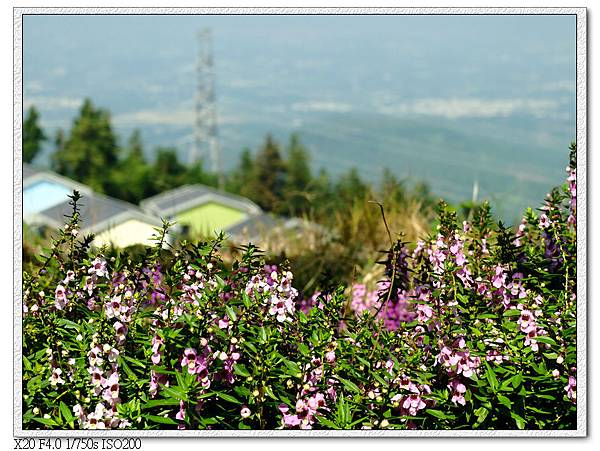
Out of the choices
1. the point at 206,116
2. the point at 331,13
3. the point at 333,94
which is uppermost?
the point at 333,94

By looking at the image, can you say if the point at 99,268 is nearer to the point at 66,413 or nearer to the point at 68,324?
the point at 68,324

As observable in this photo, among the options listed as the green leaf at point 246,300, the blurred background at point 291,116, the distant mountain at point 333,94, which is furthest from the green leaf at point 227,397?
the distant mountain at point 333,94

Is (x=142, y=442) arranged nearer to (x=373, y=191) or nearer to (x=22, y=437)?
(x=22, y=437)

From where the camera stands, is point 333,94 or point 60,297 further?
point 333,94

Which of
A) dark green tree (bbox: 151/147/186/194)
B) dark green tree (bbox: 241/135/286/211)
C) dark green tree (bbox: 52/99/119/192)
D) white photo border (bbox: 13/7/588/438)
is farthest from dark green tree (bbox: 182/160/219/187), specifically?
white photo border (bbox: 13/7/588/438)

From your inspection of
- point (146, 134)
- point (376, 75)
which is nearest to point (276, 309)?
point (146, 134)

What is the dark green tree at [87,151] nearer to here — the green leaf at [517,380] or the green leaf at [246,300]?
the green leaf at [246,300]

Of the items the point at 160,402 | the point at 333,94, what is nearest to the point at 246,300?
the point at 160,402

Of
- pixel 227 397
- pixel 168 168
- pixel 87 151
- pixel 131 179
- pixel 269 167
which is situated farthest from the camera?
pixel 87 151

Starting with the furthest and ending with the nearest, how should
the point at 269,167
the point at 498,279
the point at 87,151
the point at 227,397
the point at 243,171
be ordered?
1. the point at 243,171
2. the point at 87,151
3. the point at 269,167
4. the point at 498,279
5. the point at 227,397
